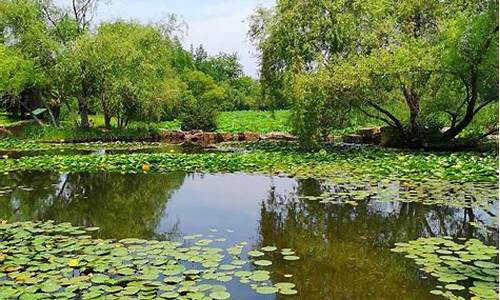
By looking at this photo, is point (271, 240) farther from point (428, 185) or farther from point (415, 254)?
point (428, 185)

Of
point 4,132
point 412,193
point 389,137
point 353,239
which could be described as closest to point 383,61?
point 389,137

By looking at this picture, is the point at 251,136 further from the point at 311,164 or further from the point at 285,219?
the point at 285,219

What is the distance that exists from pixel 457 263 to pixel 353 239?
1360 mm

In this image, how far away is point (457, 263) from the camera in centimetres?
465

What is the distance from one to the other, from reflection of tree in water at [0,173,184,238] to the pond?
2 cm

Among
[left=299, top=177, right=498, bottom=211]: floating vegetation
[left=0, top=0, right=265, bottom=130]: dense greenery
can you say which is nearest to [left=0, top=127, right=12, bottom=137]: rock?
[left=0, top=0, right=265, bottom=130]: dense greenery

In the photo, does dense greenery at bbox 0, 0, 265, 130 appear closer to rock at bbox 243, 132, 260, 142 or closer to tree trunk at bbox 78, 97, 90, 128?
tree trunk at bbox 78, 97, 90, 128

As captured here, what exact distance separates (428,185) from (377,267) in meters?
4.56

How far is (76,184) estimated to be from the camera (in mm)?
10242


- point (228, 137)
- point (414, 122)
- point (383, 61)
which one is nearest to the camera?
point (383, 61)

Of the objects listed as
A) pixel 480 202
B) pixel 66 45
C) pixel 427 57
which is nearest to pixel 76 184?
pixel 480 202

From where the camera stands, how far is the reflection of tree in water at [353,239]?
13.8 ft

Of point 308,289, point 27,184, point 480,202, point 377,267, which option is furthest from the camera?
point 27,184

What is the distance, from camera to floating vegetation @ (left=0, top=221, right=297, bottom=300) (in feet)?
12.9
